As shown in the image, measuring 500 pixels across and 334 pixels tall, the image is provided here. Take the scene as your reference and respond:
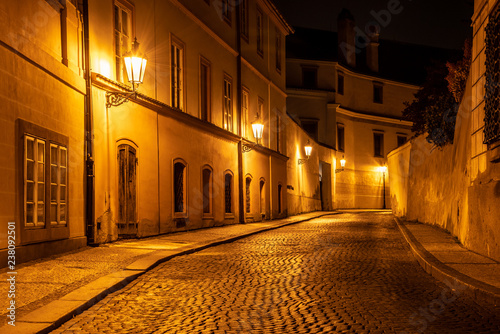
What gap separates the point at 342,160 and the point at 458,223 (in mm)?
31341

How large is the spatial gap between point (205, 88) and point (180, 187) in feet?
13.6

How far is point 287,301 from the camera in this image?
6941 mm

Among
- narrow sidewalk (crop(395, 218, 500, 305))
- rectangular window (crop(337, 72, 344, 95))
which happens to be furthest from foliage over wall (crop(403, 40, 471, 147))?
rectangular window (crop(337, 72, 344, 95))

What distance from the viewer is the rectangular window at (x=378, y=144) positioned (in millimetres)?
49938

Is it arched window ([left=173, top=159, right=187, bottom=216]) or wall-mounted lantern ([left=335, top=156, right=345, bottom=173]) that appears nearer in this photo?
arched window ([left=173, top=159, right=187, bottom=216])

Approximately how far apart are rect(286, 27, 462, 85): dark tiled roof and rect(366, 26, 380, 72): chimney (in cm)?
46

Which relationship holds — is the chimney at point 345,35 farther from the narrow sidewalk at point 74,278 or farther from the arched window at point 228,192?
the narrow sidewalk at point 74,278

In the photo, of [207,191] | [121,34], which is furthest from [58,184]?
[207,191]

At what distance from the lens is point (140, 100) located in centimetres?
1500

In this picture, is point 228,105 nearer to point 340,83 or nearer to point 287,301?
point 287,301

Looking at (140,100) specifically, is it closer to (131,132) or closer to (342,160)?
(131,132)

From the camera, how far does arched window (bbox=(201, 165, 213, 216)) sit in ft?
66.6

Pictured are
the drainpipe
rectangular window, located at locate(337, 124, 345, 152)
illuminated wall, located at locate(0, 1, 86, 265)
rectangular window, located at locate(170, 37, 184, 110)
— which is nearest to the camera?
illuminated wall, located at locate(0, 1, 86, 265)

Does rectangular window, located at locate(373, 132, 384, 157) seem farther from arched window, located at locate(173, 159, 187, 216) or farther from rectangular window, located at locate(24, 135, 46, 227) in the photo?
rectangular window, located at locate(24, 135, 46, 227)
